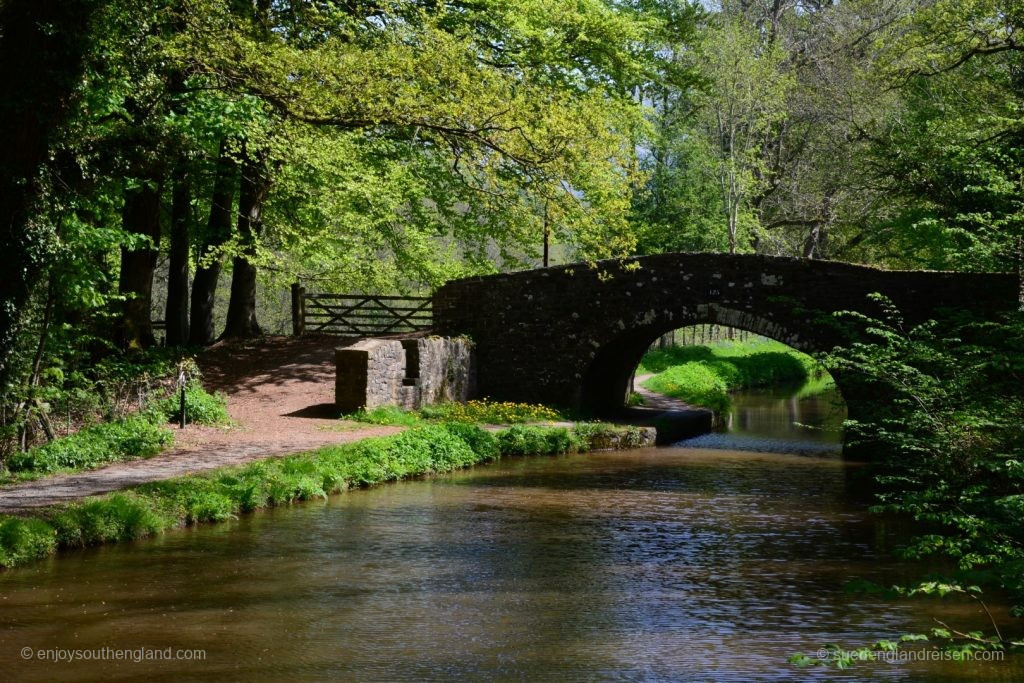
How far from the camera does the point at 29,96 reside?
12.1 m

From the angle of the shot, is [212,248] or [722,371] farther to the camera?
[722,371]

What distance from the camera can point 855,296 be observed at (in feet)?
61.2

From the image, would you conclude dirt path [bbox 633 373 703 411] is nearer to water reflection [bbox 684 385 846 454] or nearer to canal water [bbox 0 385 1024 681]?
water reflection [bbox 684 385 846 454]

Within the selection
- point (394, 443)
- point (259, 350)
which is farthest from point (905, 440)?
point (259, 350)

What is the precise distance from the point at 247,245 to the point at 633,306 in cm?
753

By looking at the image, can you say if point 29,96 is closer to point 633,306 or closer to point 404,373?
point 404,373

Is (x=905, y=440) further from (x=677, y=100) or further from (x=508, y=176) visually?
(x=677, y=100)

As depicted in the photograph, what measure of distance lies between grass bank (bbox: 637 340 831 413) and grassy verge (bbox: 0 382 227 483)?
12191 mm

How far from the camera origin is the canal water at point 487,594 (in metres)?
7.68

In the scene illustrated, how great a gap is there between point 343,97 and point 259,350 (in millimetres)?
11028

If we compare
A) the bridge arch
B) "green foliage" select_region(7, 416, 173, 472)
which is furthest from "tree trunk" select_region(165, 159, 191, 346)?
the bridge arch

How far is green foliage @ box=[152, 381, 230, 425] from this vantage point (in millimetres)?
16547

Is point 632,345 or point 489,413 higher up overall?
point 632,345

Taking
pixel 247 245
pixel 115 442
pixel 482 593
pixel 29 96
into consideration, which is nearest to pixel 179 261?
pixel 247 245
